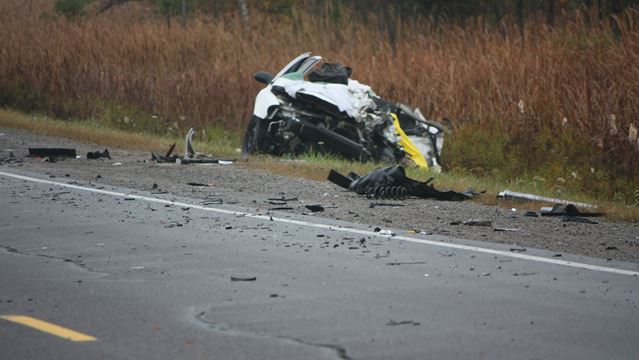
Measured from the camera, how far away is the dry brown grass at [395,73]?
61.4 feet

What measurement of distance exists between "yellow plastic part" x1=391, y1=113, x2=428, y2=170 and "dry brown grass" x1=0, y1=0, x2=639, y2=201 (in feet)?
3.10

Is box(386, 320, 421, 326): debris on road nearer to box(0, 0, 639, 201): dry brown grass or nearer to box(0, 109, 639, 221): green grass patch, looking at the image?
box(0, 109, 639, 221): green grass patch

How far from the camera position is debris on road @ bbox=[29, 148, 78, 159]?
19375 mm

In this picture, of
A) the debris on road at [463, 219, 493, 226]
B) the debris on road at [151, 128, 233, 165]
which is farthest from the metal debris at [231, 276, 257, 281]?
the debris on road at [151, 128, 233, 165]

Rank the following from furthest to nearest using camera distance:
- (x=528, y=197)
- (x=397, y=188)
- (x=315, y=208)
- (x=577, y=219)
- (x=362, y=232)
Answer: (x=528, y=197), (x=397, y=188), (x=315, y=208), (x=577, y=219), (x=362, y=232)

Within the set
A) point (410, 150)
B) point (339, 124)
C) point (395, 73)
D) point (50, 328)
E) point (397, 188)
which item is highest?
point (395, 73)

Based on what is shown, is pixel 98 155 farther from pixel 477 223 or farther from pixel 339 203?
pixel 477 223

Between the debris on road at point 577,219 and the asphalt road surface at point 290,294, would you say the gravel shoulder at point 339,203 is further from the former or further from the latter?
the asphalt road surface at point 290,294

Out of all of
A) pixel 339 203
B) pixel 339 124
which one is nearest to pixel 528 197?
pixel 339 203

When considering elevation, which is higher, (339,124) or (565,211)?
(339,124)

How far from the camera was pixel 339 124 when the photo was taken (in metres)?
19.0

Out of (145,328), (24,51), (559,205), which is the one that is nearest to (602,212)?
(559,205)

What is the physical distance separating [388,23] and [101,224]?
63.2 feet

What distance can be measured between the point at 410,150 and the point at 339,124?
1.08 m
